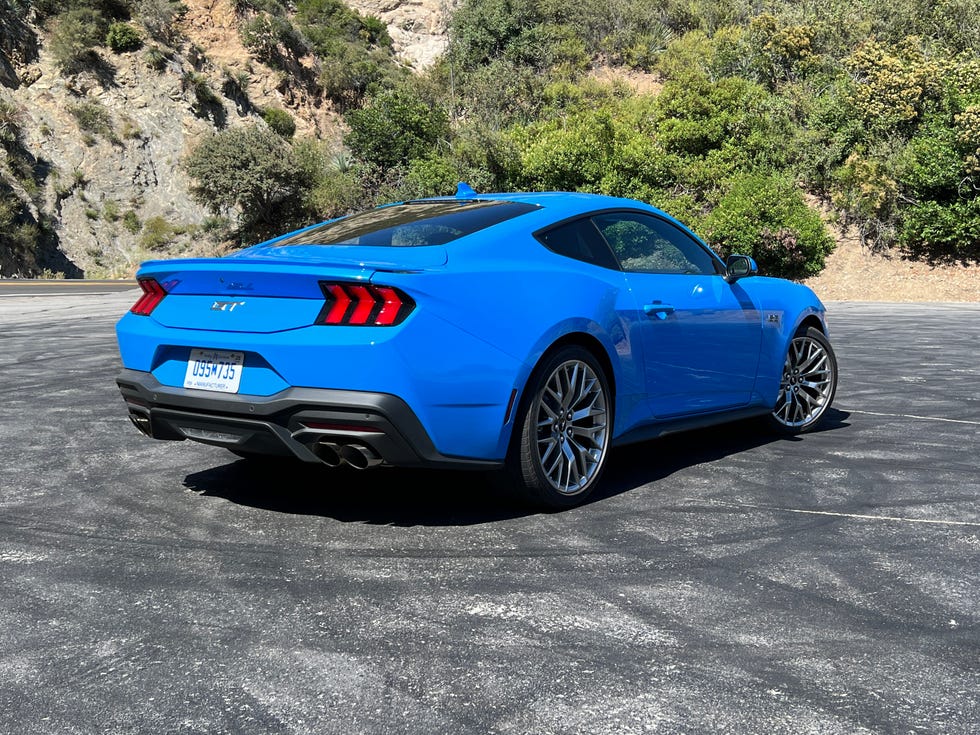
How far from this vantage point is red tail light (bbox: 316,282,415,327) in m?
4.09

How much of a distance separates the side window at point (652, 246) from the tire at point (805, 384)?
3.64 feet

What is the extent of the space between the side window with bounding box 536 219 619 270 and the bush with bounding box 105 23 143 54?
5057 cm

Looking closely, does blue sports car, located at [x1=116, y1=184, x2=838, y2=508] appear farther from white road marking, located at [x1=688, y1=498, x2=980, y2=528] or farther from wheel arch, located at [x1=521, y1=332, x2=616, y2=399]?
white road marking, located at [x1=688, y1=498, x2=980, y2=528]

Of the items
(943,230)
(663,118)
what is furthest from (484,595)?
(663,118)

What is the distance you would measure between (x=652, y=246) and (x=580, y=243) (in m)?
0.74

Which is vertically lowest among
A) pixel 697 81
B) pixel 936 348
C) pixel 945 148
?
pixel 936 348

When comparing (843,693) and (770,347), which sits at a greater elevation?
(770,347)

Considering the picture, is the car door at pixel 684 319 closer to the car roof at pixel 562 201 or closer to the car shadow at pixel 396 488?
the car roof at pixel 562 201

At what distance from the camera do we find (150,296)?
15.6ft

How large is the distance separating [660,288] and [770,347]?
4.41 feet

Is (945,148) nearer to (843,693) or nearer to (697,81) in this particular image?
(697,81)

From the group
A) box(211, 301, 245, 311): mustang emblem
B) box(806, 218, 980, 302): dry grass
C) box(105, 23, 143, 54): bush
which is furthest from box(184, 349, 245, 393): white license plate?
box(105, 23, 143, 54): bush

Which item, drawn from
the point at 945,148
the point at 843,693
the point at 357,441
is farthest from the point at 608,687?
the point at 945,148

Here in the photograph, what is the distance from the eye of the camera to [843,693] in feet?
9.36
